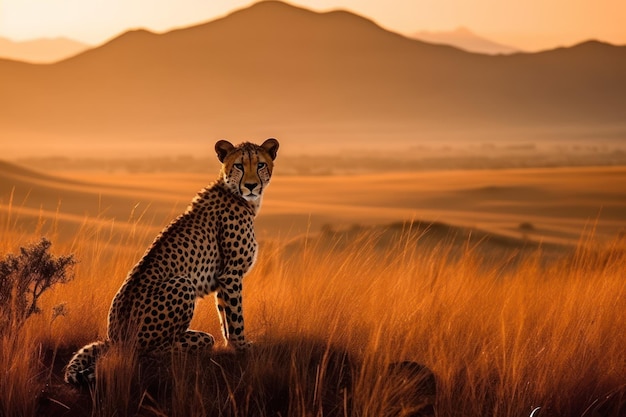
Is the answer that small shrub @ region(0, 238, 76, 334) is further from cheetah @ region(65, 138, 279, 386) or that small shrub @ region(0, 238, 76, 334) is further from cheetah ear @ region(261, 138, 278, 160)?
cheetah ear @ region(261, 138, 278, 160)

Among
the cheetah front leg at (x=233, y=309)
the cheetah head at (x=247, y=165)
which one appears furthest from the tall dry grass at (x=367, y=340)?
the cheetah head at (x=247, y=165)

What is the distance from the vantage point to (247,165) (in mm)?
5281

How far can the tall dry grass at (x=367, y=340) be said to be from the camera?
493 cm

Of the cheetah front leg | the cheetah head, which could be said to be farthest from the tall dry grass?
the cheetah head

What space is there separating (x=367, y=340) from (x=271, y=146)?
4.35ft

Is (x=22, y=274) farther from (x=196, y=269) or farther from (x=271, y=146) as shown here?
(x=271, y=146)

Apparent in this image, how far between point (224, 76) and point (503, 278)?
117572mm

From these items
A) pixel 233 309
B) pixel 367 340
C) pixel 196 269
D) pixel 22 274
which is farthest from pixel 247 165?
pixel 22 274

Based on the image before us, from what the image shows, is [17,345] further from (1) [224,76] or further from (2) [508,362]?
(1) [224,76]

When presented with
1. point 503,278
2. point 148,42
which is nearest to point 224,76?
point 148,42

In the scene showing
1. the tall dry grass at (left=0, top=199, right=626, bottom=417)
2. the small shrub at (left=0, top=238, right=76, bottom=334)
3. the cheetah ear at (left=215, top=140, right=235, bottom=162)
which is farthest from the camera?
the small shrub at (left=0, top=238, right=76, bottom=334)

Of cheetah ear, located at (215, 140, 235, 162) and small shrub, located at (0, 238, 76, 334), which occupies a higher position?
cheetah ear, located at (215, 140, 235, 162)

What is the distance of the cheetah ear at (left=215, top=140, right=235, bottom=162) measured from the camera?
208 inches

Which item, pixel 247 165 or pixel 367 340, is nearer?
pixel 247 165
